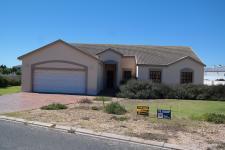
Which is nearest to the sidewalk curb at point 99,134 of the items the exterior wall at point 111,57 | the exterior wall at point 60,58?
the exterior wall at point 60,58

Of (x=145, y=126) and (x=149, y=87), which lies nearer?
(x=145, y=126)

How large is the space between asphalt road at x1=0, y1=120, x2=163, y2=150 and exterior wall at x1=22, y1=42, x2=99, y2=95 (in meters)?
19.6

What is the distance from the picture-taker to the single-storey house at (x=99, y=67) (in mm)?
31172

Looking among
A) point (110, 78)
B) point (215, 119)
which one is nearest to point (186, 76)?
point (110, 78)

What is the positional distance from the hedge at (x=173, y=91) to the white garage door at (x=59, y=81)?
4039 millimetres

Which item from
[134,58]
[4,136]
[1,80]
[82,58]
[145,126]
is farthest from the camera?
[1,80]

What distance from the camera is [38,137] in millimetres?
10016

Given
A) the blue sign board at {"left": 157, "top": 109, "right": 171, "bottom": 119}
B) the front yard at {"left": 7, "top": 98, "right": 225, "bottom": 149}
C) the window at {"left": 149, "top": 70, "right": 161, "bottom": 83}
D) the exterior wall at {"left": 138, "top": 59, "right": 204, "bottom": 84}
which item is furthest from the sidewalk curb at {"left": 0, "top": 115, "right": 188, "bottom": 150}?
the window at {"left": 149, "top": 70, "right": 161, "bottom": 83}

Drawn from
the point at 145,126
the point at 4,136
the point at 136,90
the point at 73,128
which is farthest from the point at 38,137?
the point at 136,90

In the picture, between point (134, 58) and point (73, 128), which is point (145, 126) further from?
point (134, 58)

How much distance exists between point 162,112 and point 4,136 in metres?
7.16

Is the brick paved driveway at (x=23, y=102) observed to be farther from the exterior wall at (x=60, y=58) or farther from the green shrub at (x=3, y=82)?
the green shrub at (x=3, y=82)

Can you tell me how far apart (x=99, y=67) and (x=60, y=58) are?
3.97 metres

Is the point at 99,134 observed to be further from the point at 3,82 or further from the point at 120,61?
the point at 3,82
